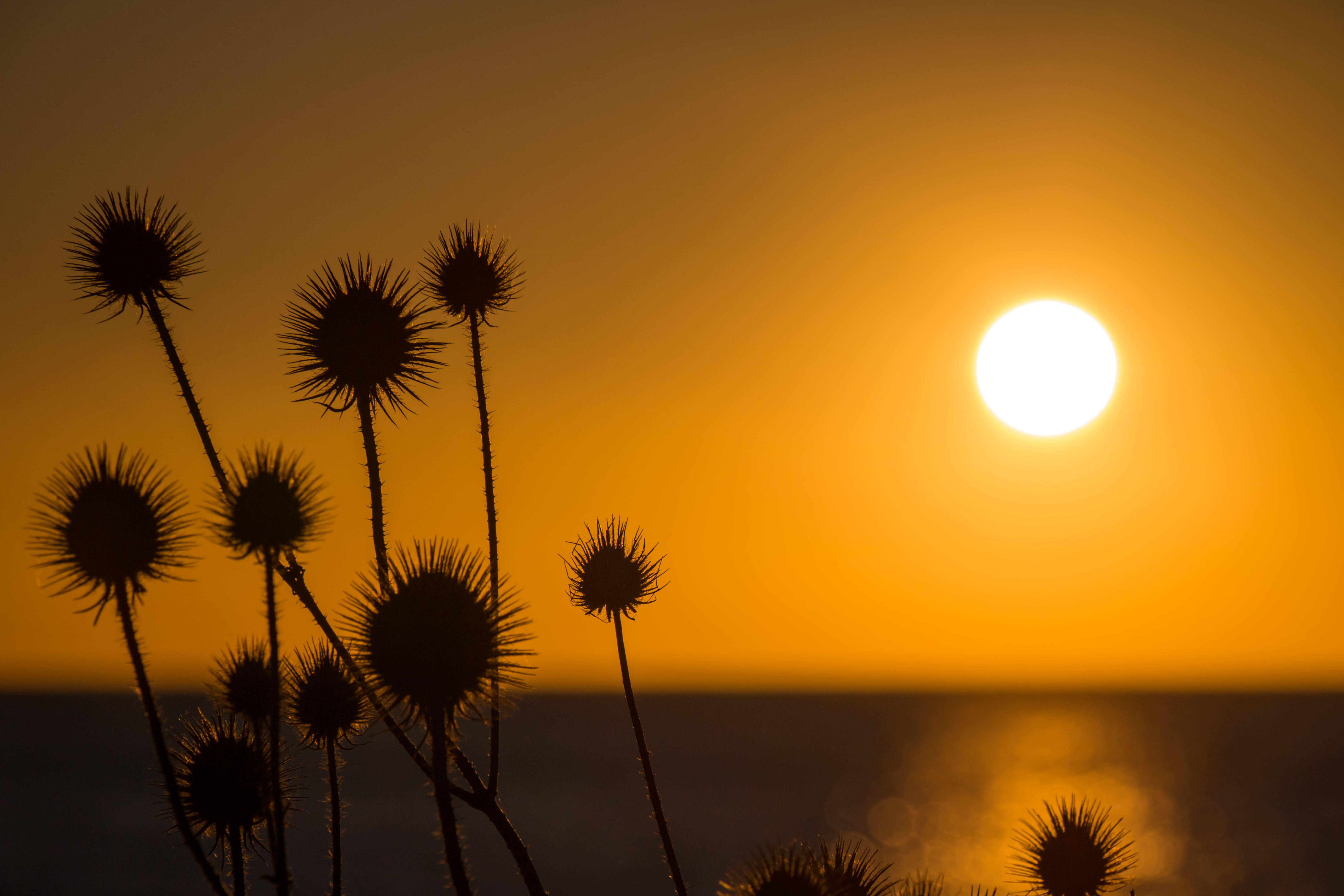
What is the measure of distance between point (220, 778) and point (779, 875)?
386 centimetres

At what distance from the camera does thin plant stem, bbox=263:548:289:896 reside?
4.29m

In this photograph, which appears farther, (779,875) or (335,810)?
(335,810)

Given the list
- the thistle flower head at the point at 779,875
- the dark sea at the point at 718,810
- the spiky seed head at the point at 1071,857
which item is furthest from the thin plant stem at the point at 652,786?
the dark sea at the point at 718,810

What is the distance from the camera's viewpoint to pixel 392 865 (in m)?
78.8

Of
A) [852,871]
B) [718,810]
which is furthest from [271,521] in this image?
[718,810]

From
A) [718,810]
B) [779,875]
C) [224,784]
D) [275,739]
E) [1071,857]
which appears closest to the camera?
[275,739]

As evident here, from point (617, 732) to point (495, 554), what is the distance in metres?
184

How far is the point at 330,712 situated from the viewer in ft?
21.7

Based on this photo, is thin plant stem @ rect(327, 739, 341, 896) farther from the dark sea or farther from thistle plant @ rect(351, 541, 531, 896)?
the dark sea

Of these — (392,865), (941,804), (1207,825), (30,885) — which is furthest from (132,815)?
(1207,825)

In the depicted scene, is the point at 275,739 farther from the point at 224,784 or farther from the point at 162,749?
the point at 224,784

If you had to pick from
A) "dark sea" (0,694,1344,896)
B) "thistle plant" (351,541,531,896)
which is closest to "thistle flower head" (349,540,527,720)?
"thistle plant" (351,541,531,896)

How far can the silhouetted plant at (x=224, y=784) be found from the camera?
251 inches

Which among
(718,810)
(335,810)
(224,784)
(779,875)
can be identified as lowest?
(779,875)
